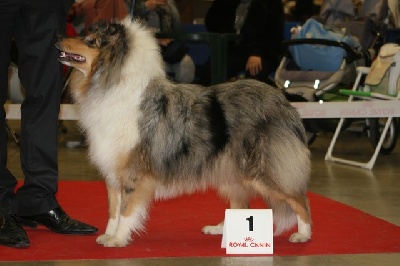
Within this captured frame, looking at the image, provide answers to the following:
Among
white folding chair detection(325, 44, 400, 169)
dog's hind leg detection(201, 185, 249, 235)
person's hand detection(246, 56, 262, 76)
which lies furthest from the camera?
person's hand detection(246, 56, 262, 76)

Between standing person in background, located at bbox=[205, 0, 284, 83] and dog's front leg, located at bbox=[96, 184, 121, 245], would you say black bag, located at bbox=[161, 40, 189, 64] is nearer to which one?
standing person in background, located at bbox=[205, 0, 284, 83]

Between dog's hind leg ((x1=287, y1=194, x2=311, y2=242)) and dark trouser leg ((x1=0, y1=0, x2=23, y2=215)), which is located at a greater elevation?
dark trouser leg ((x1=0, y1=0, x2=23, y2=215))

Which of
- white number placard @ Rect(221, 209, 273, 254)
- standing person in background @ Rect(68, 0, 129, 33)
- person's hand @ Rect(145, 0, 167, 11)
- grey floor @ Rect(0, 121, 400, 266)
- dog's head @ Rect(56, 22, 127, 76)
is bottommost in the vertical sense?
grey floor @ Rect(0, 121, 400, 266)

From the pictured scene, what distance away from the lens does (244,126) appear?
3857 millimetres

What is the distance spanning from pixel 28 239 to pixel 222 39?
4.58 meters

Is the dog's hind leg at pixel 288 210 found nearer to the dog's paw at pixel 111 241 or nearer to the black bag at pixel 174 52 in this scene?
the dog's paw at pixel 111 241

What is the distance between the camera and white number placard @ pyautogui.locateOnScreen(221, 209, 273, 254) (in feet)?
12.1

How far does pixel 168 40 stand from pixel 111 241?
5.05 meters

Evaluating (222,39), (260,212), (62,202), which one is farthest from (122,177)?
(222,39)

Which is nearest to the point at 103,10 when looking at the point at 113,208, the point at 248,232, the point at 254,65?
the point at 254,65

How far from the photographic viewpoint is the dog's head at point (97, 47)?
382 cm

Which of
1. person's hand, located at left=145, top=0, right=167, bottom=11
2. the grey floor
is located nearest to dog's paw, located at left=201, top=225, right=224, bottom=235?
the grey floor

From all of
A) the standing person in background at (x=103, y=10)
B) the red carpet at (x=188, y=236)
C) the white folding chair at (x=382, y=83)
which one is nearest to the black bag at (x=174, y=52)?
the standing person in background at (x=103, y=10)

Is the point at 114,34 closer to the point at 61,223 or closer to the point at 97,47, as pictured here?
the point at 97,47
